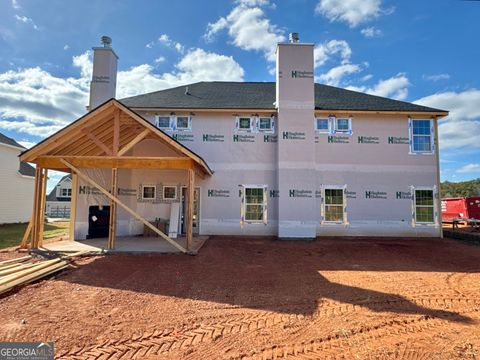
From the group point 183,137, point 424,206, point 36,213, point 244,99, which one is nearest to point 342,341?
point 36,213

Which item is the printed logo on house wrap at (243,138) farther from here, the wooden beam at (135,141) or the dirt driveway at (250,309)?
the dirt driveway at (250,309)

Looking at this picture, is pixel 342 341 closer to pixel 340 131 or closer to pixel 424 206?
pixel 340 131

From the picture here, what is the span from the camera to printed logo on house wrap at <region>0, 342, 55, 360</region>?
3.58 m

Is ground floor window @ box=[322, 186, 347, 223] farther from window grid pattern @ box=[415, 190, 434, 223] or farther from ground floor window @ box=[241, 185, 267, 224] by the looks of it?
window grid pattern @ box=[415, 190, 434, 223]

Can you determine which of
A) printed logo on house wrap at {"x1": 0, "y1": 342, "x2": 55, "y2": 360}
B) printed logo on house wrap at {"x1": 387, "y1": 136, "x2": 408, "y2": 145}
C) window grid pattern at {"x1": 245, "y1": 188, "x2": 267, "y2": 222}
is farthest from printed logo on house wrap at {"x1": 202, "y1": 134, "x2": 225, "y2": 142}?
printed logo on house wrap at {"x1": 0, "y1": 342, "x2": 55, "y2": 360}

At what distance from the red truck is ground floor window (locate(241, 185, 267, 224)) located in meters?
15.2

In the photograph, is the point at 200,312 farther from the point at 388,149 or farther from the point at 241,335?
the point at 388,149

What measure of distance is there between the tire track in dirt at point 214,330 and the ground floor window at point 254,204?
8.31 m

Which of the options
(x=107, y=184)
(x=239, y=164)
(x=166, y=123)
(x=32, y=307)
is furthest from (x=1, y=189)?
(x=32, y=307)

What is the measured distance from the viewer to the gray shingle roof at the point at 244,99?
45.3 feet

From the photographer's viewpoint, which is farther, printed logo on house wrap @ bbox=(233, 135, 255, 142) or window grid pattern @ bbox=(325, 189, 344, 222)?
printed logo on house wrap @ bbox=(233, 135, 255, 142)

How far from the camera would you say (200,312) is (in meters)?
4.86

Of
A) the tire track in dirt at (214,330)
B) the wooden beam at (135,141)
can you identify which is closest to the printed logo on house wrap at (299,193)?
the wooden beam at (135,141)

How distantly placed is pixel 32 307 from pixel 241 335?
3837 mm
